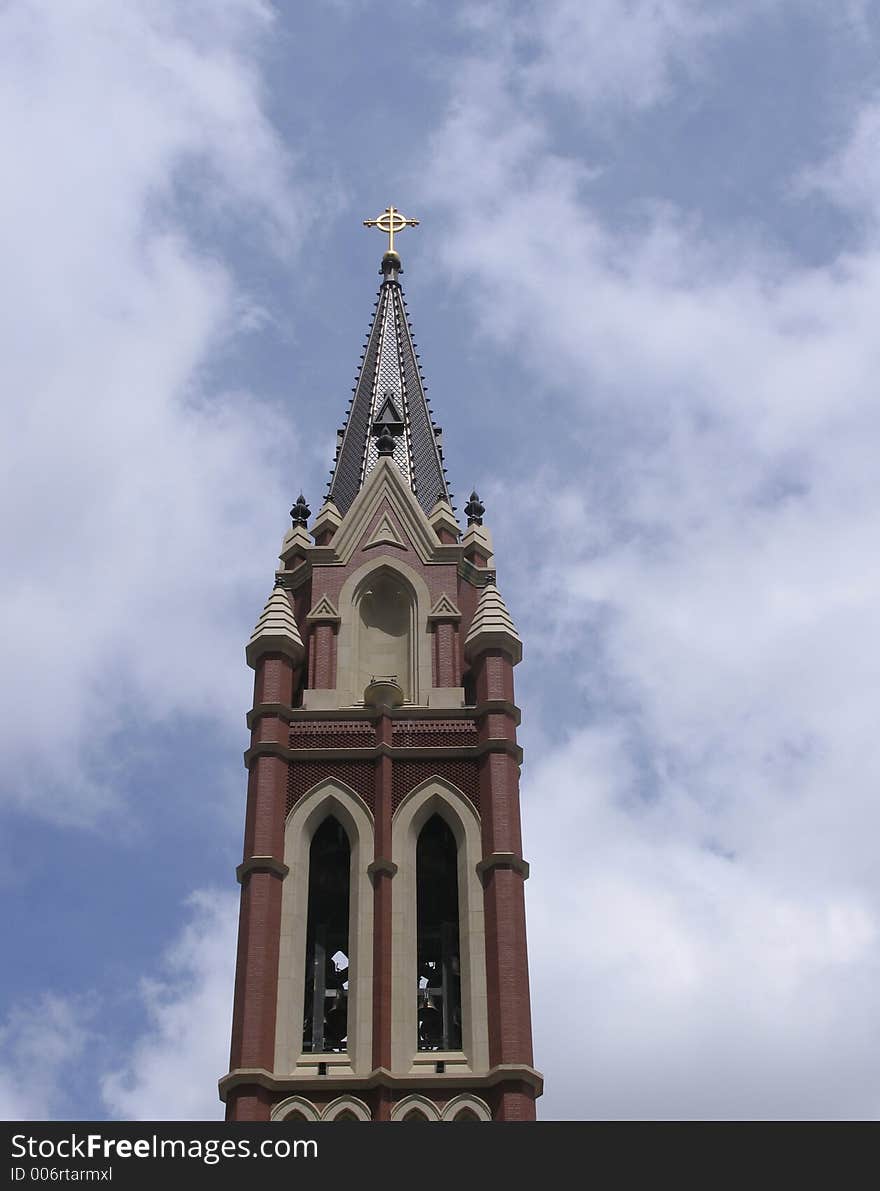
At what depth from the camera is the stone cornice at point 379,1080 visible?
27750 mm

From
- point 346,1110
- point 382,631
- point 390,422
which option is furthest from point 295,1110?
point 390,422

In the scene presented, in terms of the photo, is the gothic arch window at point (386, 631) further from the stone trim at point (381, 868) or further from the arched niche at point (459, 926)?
the stone trim at point (381, 868)

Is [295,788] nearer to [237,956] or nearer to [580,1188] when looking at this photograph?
[237,956]

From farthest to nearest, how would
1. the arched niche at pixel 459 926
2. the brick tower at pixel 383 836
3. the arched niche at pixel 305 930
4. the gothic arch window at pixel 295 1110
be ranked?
the arched niche at pixel 459 926 < the arched niche at pixel 305 930 < the brick tower at pixel 383 836 < the gothic arch window at pixel 295 1110

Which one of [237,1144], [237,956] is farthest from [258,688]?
[237,1144]

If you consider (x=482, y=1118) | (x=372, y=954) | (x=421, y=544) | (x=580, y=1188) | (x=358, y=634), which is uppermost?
(x=421, y=544)

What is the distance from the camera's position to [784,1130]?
1948 cm

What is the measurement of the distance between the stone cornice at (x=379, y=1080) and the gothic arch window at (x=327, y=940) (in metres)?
1.28

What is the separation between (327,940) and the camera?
32250 mm

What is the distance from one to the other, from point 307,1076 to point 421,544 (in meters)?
14.3

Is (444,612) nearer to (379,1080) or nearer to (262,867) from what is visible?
(262,867)

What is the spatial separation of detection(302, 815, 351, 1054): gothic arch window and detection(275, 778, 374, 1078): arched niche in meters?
0.47

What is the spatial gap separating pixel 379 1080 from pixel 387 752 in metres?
6.88

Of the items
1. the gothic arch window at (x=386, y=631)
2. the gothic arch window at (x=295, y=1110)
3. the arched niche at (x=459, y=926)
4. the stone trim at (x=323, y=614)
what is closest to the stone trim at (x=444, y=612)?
the gothic arch window at (x=386, y=631)
